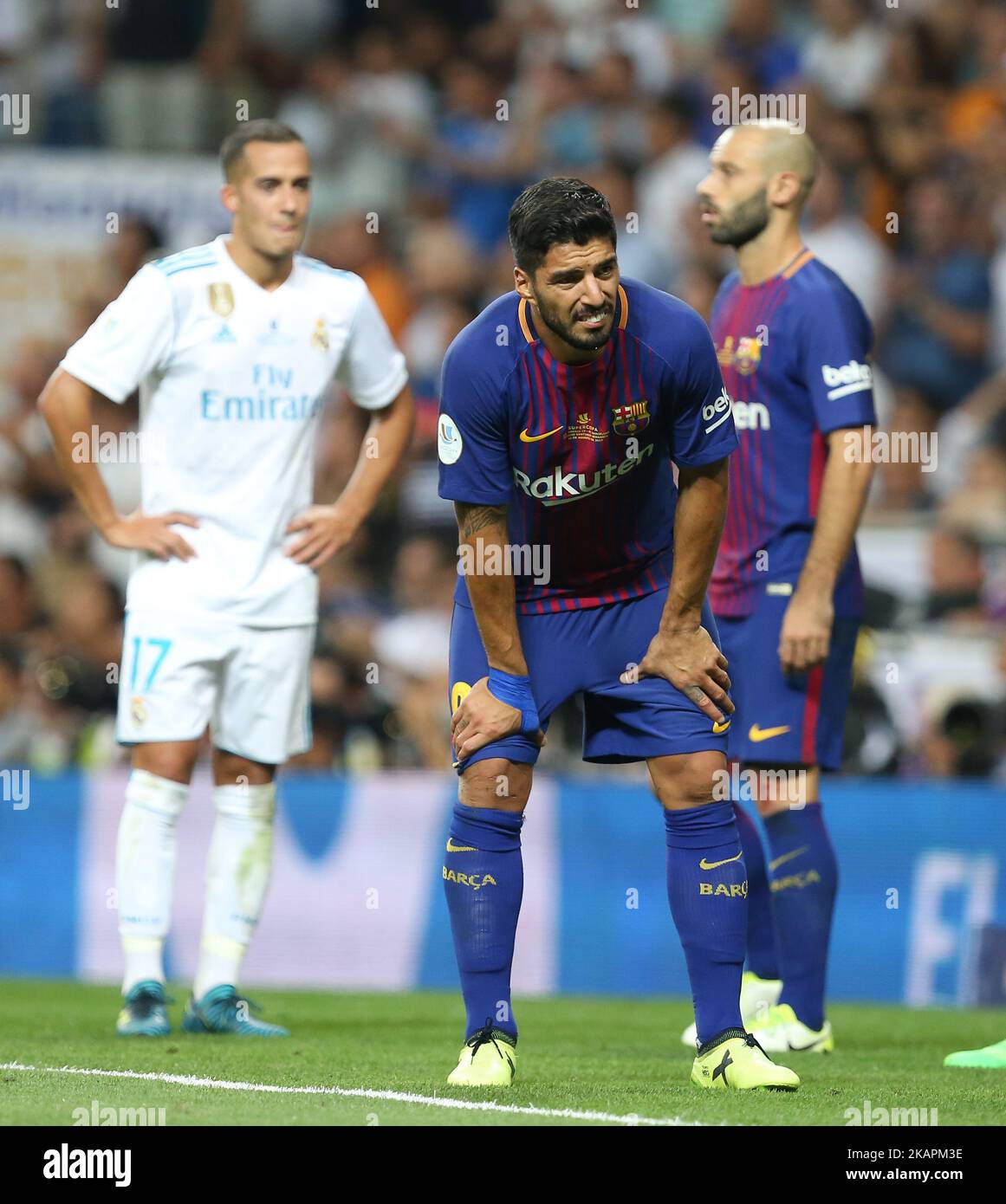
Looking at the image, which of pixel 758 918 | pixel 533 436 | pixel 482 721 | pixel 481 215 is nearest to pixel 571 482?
pixel 533 436

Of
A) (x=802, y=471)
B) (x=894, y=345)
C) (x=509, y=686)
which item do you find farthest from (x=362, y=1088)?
(x=894, y=345)

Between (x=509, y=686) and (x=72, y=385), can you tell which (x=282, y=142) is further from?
(x=509, y=686)

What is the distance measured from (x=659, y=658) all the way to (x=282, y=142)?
8.47ft

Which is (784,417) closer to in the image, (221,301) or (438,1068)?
(221,301)

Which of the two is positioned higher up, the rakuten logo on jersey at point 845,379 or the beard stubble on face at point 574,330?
the rakuten logo on jersey at point 845,379

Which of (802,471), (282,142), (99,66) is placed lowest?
(802,471)

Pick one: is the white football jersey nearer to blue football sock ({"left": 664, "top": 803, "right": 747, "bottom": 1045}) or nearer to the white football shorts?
the white football shorts

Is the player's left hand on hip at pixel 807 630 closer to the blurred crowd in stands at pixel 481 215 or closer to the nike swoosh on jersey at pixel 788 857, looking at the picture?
the nike swoosh on jersey at pixel 788 857

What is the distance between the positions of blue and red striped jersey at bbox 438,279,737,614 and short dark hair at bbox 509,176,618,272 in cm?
22

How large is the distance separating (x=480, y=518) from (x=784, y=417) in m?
1.92

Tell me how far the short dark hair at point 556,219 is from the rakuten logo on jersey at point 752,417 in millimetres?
1911

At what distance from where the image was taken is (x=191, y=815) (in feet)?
30.5

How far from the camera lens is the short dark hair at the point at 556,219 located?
4.60m

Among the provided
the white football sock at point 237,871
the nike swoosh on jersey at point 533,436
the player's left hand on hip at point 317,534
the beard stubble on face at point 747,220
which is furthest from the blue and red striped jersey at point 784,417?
the nike swoosh on jersey at point 533,436
